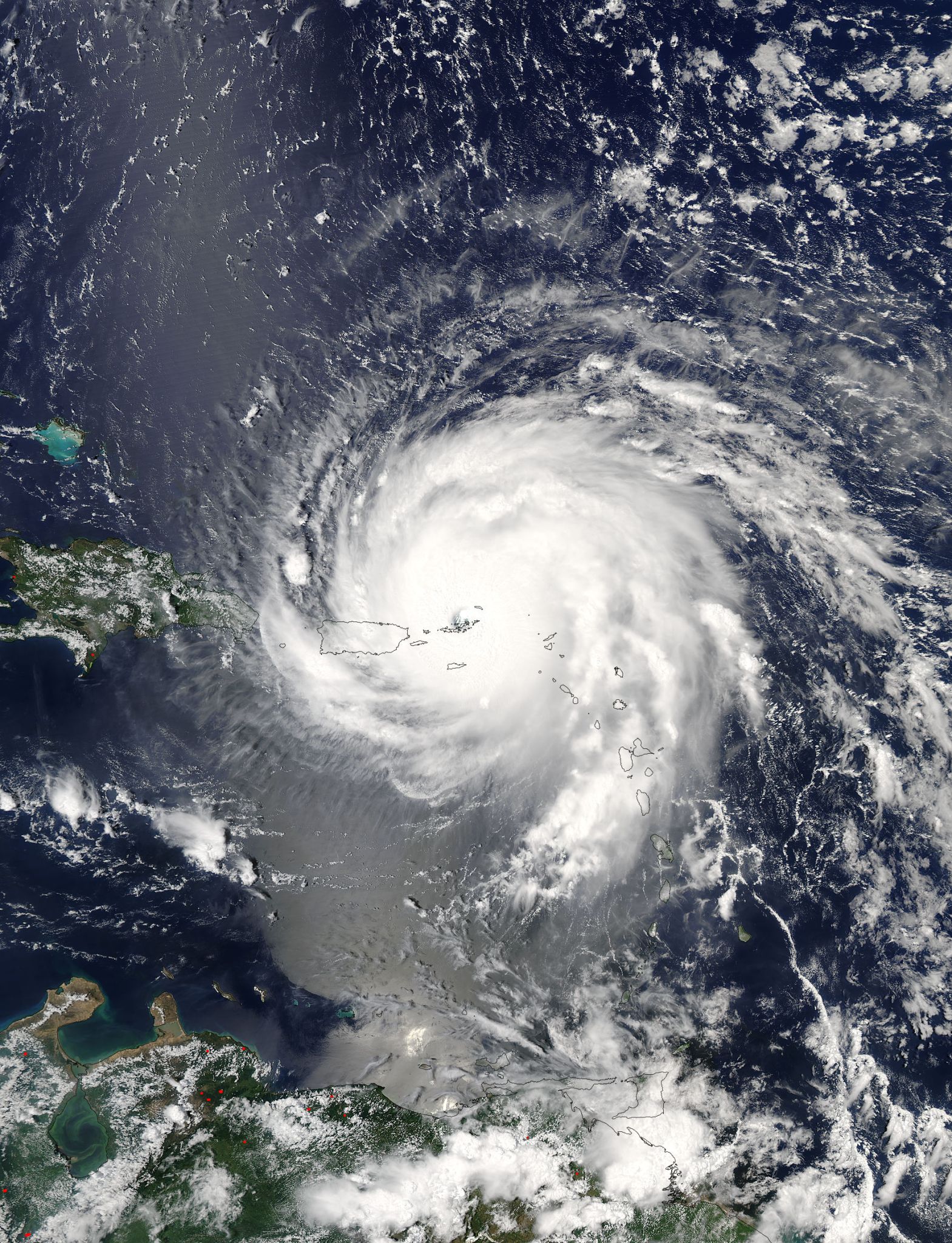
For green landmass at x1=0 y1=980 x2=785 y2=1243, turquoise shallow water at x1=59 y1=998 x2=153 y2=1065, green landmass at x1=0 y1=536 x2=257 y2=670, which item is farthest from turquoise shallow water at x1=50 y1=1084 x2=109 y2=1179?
green landmass at x1=0 y1=536 x2=257 y2=670

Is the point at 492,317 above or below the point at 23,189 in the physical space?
above

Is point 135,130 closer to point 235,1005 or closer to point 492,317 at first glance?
point 492,317

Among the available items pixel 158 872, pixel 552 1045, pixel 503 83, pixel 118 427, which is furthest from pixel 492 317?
pixel 552 1045

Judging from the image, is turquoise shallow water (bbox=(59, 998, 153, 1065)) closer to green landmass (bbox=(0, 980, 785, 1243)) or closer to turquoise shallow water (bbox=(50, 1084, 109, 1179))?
green landmass (bbox=(0, 980, 785, 1243))

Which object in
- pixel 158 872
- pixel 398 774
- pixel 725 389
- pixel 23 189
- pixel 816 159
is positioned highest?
pixel 816 159

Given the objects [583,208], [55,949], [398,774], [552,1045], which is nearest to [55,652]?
[55,949]

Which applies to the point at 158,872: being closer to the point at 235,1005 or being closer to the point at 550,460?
the point at 235,1005
